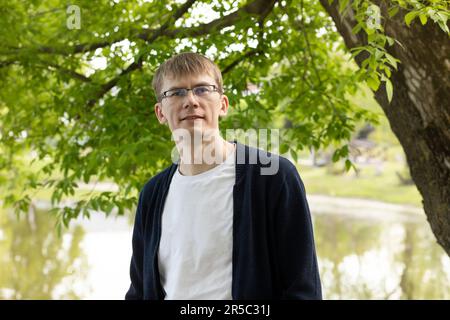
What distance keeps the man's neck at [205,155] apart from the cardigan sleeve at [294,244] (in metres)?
0.21

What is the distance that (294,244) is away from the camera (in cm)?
151

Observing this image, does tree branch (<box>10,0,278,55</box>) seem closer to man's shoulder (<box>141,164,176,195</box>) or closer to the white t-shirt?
man's shoulder (<box>141,164,176,195</box>)

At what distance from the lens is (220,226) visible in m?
1.56

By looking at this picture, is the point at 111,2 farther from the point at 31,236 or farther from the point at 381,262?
the point at 31,236

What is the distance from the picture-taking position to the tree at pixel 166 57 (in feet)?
9.07

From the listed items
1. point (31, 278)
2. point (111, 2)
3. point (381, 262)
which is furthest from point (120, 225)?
point (111, 2)

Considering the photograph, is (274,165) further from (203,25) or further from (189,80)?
(203,25)

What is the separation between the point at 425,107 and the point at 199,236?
1562 millimetres

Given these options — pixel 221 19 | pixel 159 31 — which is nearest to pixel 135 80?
pixel 159 31

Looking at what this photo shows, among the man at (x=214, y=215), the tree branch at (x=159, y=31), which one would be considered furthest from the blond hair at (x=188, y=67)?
the tree branch at (x=159, y=31)

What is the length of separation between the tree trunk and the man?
1.22m

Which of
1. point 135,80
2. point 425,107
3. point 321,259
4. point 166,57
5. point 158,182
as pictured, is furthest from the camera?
point 321,259

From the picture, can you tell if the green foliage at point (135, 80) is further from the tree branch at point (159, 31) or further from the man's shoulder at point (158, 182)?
the man's shoulder at point (158, 182)

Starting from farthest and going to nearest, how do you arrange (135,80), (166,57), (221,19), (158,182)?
1. (135,80)
2. (221,19)
3. (166,57)
4. (158,182)
